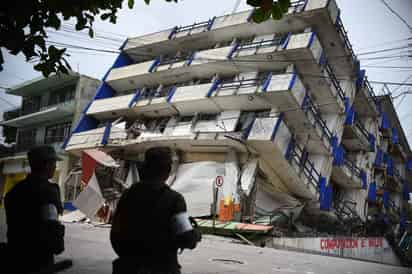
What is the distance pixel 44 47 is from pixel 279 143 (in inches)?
567

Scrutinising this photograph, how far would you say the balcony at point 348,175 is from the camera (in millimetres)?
22862

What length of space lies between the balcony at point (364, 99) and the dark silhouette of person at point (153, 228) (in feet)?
75.5

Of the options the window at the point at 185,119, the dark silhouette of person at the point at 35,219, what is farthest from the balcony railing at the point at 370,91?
the dark silhouette of person at the point at 35,219

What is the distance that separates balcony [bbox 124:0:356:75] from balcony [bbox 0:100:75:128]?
6085 millimetres

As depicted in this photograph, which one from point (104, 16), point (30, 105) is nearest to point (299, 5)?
point (104, 16)

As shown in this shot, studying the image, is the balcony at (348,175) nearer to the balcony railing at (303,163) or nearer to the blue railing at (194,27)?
the balcony railing at (303,163)

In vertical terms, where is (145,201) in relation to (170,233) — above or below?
above

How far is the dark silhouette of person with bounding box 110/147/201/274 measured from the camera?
247 centimetres

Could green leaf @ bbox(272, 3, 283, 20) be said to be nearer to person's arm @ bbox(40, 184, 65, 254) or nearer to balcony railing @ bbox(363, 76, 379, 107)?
person's arm @ bbox(40, 184, 65, 254)

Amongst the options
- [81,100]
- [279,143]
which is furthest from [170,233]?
[81,100]

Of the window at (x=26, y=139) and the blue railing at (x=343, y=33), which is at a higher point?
the blue railing at (x=343, y=33)

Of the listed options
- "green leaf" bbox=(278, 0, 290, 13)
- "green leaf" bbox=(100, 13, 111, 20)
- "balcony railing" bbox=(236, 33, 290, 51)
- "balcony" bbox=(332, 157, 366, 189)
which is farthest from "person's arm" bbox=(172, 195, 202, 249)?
"balcony" bbox=(332, 157, 366, 189)

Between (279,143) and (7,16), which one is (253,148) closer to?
(279,143)

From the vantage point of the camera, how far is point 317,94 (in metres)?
20.6
